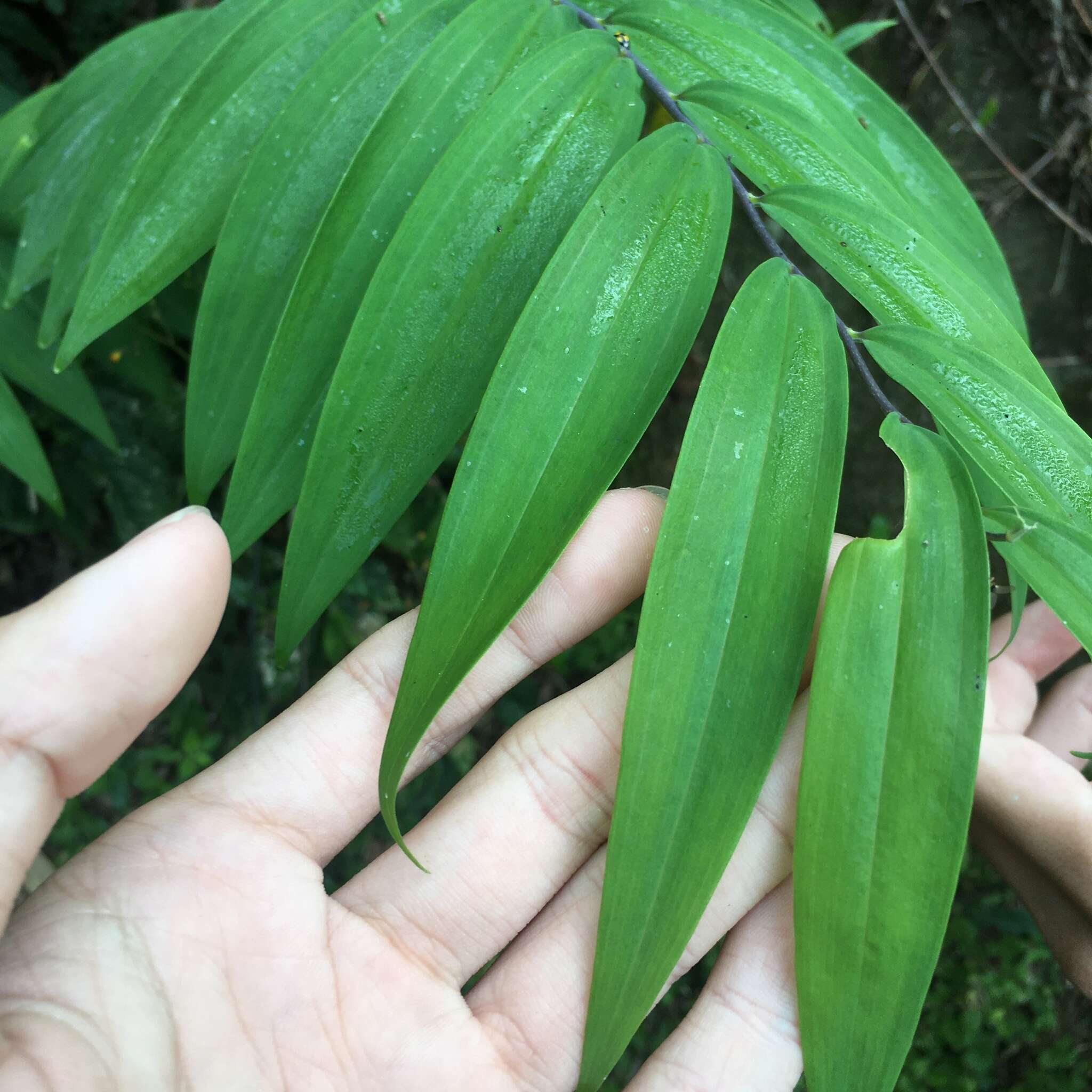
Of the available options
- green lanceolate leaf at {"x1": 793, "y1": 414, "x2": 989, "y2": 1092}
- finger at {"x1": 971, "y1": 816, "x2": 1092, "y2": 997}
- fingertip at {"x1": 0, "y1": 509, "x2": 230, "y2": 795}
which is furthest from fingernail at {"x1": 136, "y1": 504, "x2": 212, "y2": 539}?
finger at {"x1": 971, "y1": 816, "x2": 1092, "y2": 997}

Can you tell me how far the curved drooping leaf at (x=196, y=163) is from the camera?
1.99 ft

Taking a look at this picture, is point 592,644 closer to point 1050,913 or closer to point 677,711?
point 1050,913

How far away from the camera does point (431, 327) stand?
532 mm

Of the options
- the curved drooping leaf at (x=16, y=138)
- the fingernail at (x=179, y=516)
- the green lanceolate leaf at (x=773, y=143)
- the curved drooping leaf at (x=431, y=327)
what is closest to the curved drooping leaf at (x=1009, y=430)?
the green lanceolate leaf at (x=773, y=143)

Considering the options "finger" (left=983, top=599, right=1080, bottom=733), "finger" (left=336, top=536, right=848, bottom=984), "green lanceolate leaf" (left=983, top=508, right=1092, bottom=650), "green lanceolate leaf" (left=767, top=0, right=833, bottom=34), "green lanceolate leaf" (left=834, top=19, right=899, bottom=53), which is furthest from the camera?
"finger" (left=983, top=599, right=1080, bottom=733)

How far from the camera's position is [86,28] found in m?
1.25

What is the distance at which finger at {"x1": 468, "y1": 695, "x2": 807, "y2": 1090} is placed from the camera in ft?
2.22

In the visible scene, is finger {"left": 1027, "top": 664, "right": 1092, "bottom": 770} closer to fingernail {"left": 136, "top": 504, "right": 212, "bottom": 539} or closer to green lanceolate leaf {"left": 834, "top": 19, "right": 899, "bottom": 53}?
green lanceolate leaf {"left": 834, "top": 19, "right": 899, "bottom": 53}

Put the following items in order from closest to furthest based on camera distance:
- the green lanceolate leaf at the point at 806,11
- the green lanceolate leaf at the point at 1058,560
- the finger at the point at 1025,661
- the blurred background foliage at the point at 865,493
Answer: the green lanceolate leaf at the point at 1058,560, the green lanceolate leaf at the point at 806,11, the finger at the point at 1025,661, the blurred background foliage at the point at 865,493

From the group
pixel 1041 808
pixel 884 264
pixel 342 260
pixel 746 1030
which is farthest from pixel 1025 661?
pixel 342 260

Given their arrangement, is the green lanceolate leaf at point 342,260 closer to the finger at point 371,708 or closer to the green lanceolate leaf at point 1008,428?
the finger at point 371,708

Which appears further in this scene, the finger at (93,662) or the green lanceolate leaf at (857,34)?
the green lanceolate leaf at (857,34)

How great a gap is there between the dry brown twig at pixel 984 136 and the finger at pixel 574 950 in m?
1.08

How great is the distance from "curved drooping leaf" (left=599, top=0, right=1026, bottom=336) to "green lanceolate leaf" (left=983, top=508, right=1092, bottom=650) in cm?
25
